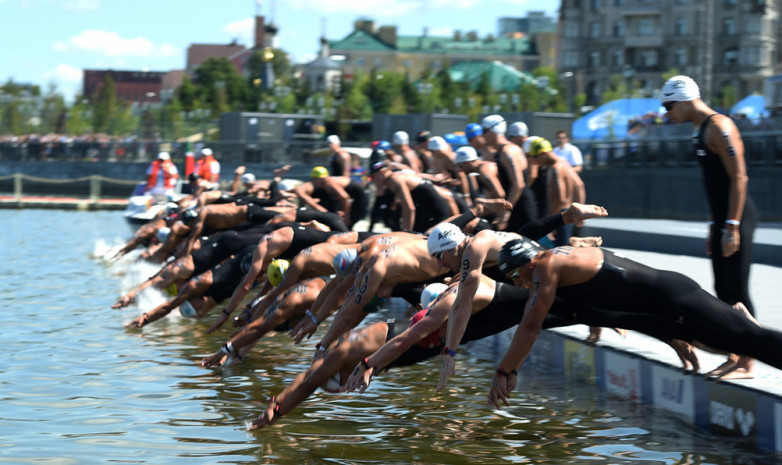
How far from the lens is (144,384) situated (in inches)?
382

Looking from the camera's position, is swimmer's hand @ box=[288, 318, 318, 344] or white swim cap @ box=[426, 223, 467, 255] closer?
white swim cap @ box=[426, 223, 467, 255]

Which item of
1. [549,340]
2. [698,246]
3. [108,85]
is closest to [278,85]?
[108,85]

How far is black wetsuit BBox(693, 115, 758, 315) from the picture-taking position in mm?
7516

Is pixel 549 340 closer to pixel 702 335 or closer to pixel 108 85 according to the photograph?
pixel 702 335

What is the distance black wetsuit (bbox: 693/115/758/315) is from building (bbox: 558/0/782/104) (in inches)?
Result: 3447

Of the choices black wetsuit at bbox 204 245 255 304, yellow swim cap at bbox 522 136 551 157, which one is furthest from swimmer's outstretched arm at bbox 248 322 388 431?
black wetsuit at bbox 204 245 255 304

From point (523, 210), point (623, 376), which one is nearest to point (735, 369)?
point (623, 376)

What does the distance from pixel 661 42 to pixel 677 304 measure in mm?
107664

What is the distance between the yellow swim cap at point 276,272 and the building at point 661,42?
85350 mm

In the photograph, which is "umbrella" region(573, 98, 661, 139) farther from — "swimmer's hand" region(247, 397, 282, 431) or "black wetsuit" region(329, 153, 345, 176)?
"swimmer's hand" region(247, 397, 282, 431)

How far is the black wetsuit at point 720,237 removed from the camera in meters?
7.52

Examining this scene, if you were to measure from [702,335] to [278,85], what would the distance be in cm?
8974

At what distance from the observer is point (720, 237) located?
7.57 meters

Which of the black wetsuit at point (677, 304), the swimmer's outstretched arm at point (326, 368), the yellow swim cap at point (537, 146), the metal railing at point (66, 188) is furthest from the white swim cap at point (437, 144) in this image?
the metal railing at point (66, 188)
